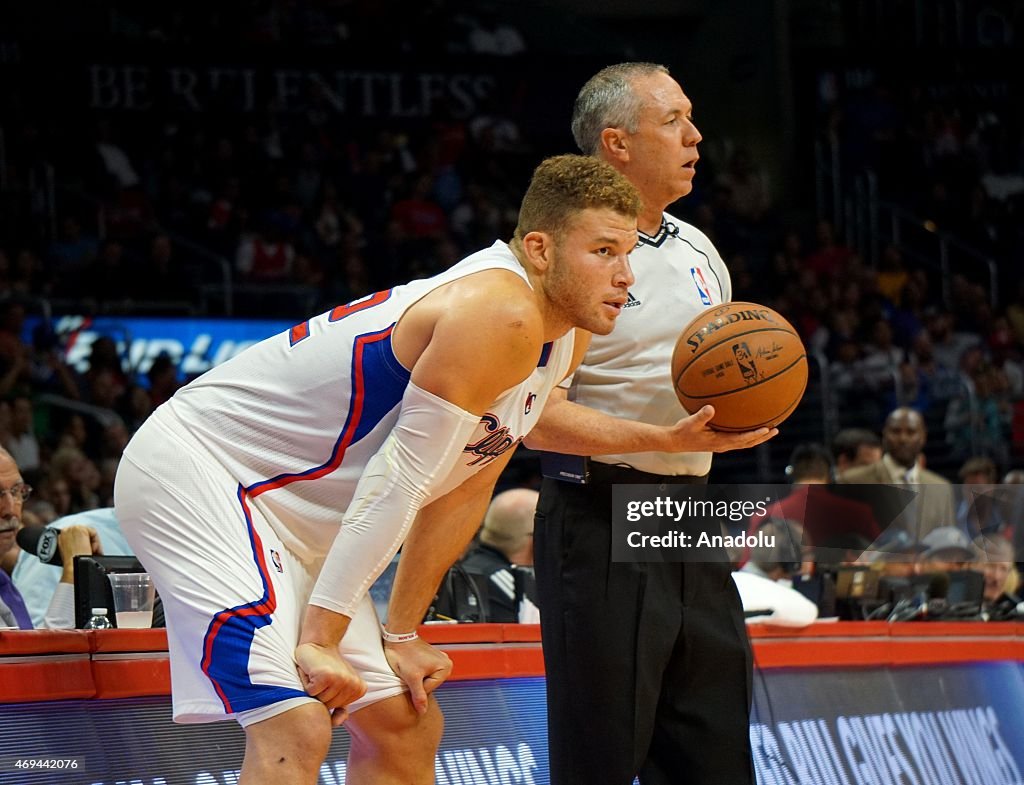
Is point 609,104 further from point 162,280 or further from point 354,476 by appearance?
point 162,280

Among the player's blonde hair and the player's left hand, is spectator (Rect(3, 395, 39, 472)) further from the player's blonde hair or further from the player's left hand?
the player's blonde hair

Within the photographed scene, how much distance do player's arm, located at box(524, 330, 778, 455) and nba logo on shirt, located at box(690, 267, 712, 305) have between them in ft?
1.47

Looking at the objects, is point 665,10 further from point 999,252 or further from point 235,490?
point 235,490

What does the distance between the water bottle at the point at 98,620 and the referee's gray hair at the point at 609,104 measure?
5.98 feet

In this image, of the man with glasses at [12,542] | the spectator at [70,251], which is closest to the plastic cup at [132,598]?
the man with glasses at [12,542]

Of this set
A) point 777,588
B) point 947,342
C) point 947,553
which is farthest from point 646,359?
point 947,342

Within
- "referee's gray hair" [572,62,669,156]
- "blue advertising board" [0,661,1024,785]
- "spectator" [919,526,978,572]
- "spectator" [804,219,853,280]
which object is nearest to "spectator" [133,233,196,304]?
"spectator" [804,219,853,280]

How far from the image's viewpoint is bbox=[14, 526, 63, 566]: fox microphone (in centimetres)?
410

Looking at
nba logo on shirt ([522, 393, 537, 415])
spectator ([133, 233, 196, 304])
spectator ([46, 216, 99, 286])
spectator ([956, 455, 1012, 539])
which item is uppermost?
spectator ([46, 216, 99, 286])

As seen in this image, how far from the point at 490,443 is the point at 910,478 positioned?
6648mm

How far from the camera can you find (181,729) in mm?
3826

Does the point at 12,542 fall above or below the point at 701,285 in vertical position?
below

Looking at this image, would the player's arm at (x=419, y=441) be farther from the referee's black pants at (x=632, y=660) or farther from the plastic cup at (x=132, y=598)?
the plastic cup at (x=132, y=598)
